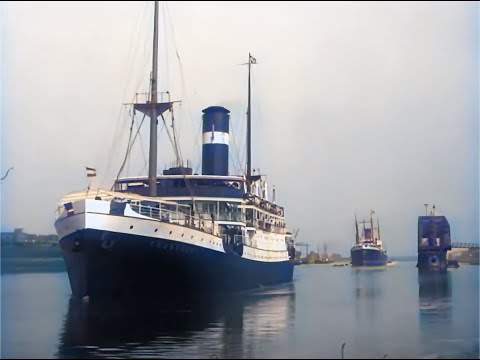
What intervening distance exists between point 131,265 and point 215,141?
20.2m

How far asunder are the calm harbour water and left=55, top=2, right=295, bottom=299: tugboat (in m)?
1.60

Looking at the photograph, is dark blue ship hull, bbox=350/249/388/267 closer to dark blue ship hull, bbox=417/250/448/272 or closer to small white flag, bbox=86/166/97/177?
dark blue ship hull, bbox=417/250/448/272

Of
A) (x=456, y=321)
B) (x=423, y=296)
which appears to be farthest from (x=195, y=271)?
(x=423, y=296)

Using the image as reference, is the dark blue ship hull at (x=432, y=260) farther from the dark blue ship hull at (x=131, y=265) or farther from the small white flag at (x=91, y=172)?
the small white flag at (x=91, y=172)

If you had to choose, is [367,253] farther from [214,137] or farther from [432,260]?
[214,137]

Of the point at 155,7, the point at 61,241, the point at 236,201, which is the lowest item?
the point at 61,241

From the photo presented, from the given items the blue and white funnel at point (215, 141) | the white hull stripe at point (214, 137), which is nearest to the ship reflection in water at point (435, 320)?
the blue and white funnel at point (215, 141)

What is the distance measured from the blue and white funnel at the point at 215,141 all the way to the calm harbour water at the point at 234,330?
13944 millimetres

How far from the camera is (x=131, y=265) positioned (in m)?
38.1

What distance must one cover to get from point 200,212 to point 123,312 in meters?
15.3

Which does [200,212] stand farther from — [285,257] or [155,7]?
[285,257]

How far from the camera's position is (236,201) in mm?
50438

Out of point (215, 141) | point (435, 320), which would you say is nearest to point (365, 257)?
point (215, 141)

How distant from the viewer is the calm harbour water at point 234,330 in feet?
78.8
